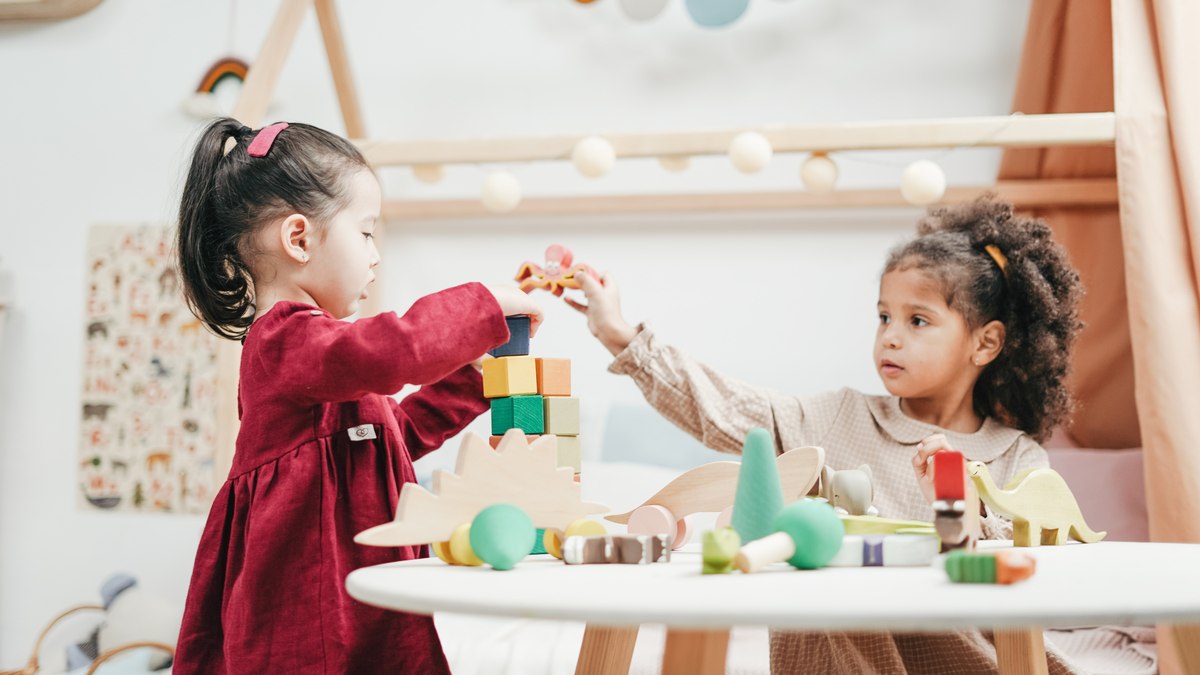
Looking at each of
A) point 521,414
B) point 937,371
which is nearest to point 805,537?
point 521,414

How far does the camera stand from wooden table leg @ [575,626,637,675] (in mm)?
842


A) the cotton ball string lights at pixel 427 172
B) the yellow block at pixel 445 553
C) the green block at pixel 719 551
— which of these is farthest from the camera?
the cotton ball string lights at pixel 427 172

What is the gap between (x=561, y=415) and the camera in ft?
2.92

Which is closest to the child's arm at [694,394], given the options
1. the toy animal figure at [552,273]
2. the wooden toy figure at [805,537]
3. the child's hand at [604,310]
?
the child's hand at [604,310]

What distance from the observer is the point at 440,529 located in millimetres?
696

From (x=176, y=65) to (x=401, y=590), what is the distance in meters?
1.98

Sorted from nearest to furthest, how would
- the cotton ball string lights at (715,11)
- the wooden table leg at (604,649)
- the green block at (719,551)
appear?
the green block at (719,551), the wooden table leg at (604,649), the cotton ball string lights at (715,11)

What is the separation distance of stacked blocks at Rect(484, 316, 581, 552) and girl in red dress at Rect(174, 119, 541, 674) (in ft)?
0.16

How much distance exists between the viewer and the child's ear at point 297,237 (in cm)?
91

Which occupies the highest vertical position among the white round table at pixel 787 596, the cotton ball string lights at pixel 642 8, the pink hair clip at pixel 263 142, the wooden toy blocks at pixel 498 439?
the cotton ball string lights at pixel 642 8

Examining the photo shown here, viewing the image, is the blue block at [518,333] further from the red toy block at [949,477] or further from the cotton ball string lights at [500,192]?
the cotton ball string lights at [500,192]

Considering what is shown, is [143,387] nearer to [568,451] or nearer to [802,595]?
[568,451]

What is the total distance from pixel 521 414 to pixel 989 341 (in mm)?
745

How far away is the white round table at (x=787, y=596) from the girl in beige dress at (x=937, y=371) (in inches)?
23.0
